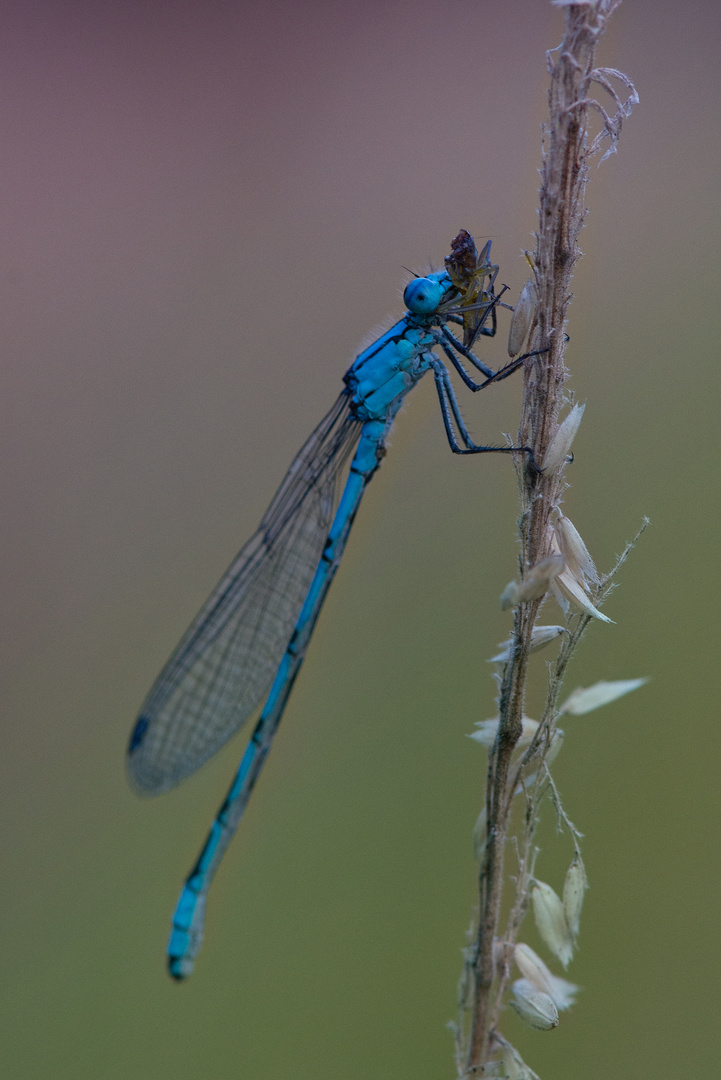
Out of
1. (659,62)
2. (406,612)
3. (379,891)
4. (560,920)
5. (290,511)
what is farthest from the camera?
(659,62)

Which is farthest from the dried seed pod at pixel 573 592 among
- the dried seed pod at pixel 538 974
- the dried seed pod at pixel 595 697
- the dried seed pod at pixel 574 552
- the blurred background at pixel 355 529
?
the blurred background at pixel 355 529

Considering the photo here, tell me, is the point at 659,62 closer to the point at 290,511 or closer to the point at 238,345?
the point at 238,345

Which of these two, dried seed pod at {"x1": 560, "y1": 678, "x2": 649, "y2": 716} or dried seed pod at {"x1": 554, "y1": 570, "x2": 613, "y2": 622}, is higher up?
dried seed pod at {"x1": 554, "y1": 570, "x2": 613, "y2": 622}

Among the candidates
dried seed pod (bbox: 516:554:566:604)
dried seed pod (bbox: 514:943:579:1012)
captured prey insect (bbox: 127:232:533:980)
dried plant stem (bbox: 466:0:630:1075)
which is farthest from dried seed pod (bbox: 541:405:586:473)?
captured prey insect (bbox: 127:232:533:980)

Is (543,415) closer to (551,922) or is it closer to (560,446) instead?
(560,446)

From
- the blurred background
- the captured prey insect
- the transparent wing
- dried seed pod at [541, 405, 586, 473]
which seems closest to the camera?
dried seed pod at [541, 405, 586, 473]

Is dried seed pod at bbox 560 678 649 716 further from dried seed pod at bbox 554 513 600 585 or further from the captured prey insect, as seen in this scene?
the captured prey insect

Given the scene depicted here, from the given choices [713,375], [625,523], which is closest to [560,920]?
[625,523]
